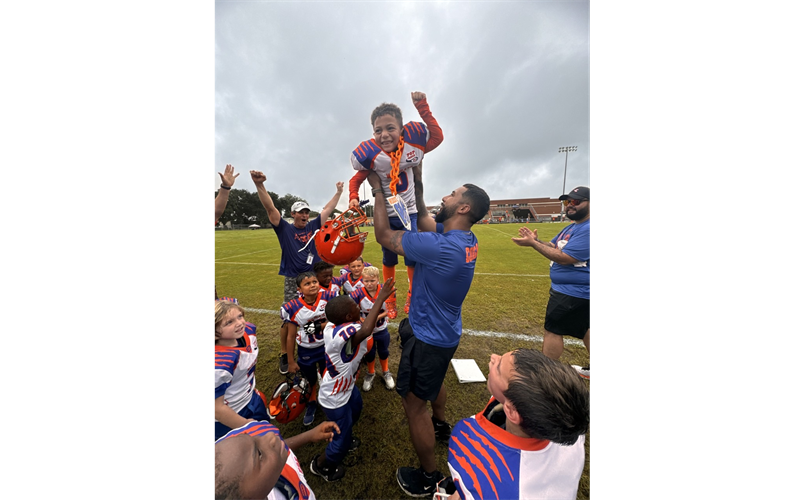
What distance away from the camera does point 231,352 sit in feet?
6.86

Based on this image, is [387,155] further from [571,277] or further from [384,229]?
[571,277]

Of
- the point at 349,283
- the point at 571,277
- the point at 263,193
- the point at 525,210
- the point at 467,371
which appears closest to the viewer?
the point at 571,277

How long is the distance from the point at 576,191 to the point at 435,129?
2.20 meters

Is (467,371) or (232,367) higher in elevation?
(232,367)

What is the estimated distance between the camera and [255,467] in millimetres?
1101

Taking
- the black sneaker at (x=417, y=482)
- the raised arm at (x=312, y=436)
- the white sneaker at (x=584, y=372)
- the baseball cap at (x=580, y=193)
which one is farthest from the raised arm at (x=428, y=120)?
the white sneaker at (x=584, y=372)

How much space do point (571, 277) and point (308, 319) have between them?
11.3 feet

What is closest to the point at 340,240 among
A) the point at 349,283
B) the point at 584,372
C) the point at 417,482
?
the point at 349,283

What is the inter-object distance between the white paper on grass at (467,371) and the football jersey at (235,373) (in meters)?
2.56

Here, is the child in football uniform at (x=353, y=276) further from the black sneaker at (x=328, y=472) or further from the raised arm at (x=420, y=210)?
the black sneaker at (x=328, y=472)

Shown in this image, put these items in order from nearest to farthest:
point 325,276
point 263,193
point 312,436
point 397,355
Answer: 1. point 312,436
2. point 263,193
3. point 325,276
4. point 397,355

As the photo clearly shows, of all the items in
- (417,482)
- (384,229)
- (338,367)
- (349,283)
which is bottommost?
(417,482)
